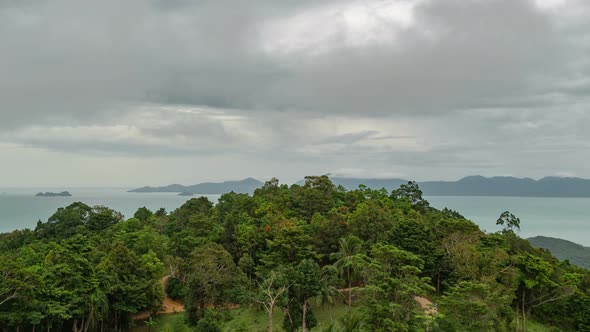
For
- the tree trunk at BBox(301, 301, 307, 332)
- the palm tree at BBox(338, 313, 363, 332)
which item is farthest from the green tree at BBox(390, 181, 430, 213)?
the palm tree at BBox(338, 313, 363, 332)

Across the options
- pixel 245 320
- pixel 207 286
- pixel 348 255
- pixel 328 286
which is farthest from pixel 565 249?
pixel 207 286

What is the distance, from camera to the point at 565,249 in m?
99.2

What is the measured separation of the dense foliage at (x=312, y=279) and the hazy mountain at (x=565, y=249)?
62.4 metres

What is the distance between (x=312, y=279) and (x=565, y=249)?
3891 inches

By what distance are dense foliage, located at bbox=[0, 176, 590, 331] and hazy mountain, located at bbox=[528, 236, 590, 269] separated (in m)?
62.4

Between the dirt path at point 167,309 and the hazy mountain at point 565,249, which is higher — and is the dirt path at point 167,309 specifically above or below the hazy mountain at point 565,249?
above

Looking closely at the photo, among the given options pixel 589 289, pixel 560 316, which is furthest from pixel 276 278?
pixel 589 289

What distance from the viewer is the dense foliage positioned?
72.8 feet

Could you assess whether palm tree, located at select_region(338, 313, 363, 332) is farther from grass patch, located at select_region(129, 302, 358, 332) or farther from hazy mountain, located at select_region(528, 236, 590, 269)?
hazy mountain, located at select_region(528, 236, 590, 269)

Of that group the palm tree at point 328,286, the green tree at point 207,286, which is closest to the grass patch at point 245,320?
the palm tree at point 328,286

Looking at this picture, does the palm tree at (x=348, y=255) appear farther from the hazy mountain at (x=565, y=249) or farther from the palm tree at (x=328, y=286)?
the hazy mountain at (x=565, y=249)

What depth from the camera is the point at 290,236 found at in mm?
31922

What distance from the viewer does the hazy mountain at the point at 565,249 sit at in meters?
90.4

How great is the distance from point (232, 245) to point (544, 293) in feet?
83.6
